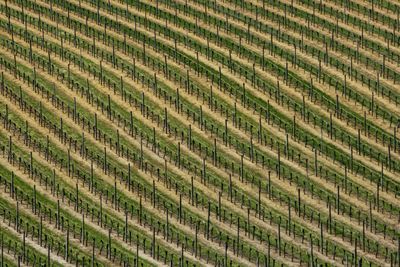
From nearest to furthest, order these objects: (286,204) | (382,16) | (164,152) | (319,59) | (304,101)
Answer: (286,204), (164,152), (304,101), (319,59), (382,16)

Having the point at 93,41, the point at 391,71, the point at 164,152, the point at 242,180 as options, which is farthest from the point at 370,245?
the point at 93,41

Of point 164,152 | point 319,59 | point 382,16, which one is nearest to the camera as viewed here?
point 164,152

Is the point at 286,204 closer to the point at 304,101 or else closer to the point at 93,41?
the point at 304,101

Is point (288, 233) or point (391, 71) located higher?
point (391, 71)

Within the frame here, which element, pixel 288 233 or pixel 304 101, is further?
pixel 304 101

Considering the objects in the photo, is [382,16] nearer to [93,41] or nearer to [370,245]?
[93,41]

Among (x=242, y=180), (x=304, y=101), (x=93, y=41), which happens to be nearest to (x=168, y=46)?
(x=93, y=41)
